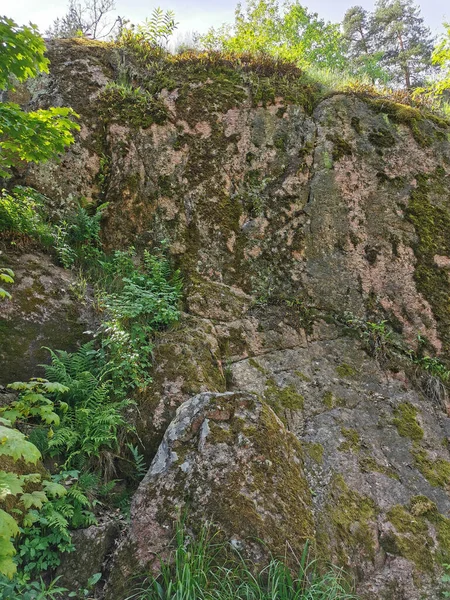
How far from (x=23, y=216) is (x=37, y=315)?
147cm

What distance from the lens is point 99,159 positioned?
645 cm

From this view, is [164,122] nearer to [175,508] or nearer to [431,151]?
[431,151]

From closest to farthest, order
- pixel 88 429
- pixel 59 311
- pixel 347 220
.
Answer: pixel 88 429
pixel 59 311
pixel 347 220

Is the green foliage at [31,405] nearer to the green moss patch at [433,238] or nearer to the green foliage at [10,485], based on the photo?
the green foliage at [10,485]

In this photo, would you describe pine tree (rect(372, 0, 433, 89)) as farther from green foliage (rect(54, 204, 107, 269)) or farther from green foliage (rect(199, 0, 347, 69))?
green foliage (rect(54, 204, 107, 269))

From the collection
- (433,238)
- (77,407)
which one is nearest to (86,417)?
(77,407)

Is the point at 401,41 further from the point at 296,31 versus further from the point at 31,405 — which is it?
the point at 31,405

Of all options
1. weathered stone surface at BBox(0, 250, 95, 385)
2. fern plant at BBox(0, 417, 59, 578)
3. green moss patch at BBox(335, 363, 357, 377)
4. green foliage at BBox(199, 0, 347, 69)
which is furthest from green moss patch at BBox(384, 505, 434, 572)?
green foliage at BBox(199, 0, 347, 69)

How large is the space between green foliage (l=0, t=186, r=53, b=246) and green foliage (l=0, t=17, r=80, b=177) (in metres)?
0.96


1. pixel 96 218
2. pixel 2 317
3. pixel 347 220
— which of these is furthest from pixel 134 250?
pixel 347 220

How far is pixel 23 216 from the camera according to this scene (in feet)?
17.1

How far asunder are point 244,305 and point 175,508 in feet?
10.3

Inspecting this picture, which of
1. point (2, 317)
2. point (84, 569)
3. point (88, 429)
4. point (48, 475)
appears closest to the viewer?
point (84, 569)

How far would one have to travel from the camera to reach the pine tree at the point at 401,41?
1010 inches
